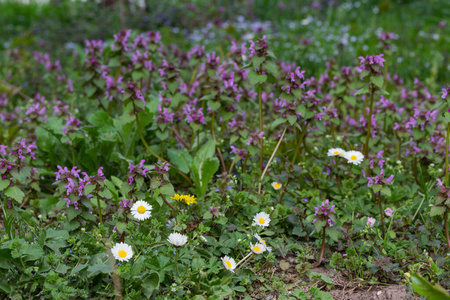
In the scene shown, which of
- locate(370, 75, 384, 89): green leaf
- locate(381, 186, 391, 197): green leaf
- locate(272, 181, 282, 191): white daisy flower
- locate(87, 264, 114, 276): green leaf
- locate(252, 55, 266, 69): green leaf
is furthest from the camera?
locate(272, 181, 282, 191): white daisy flower

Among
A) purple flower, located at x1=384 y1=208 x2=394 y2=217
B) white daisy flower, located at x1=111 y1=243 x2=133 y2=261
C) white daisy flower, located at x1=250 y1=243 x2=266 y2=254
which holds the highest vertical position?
white daisy flower, located at x1=111 y1=243 x2=133 y2=261

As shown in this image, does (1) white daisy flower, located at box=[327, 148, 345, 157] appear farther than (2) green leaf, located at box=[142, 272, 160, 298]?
Yes

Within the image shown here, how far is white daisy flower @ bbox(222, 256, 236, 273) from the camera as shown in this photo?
207 cm

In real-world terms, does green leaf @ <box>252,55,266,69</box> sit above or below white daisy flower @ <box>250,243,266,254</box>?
above

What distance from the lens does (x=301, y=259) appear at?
2.38 m

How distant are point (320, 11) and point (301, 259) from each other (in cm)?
618

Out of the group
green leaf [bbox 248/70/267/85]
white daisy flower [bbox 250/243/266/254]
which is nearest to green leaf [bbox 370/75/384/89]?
green leaf [bbox 248/70/267/85]

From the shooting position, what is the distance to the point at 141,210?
7.08ft

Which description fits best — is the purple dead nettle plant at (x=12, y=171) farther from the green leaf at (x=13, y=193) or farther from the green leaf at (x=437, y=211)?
the green leaf at (x=437, y=211)

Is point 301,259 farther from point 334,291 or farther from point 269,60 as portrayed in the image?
point 269,60

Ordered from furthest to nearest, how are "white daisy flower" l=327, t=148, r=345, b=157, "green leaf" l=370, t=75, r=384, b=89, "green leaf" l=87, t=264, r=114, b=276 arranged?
"white daisy flower" l=327, t=148, r=345, b=157
"green leaf" l=370, t=75, r=384, b=89
"green leaf" l=87, t=264, r=114, b=276

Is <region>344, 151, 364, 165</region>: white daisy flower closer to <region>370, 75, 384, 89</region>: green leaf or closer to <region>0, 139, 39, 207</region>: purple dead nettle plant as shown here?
<region>370, 75, 384, 89</region>: green leaf

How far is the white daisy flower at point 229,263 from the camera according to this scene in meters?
2.07

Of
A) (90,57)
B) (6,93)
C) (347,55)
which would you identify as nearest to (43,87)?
(6,93)
